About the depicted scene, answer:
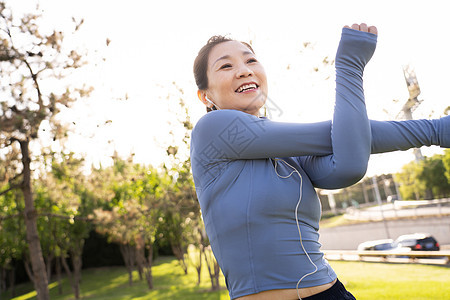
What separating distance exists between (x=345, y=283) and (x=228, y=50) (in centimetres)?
1348

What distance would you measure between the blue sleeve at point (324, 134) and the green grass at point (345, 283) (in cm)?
1007

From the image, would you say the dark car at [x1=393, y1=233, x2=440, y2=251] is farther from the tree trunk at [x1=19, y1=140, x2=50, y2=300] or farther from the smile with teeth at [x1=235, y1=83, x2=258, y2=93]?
the smile with teeth at [x1=235, y1=83, x2=258, y2=93]

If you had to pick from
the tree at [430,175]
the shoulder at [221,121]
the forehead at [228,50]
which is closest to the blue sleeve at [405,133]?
the shoulder at [221,121]

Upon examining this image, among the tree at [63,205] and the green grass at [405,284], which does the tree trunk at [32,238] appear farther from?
the green grass at [405,284]

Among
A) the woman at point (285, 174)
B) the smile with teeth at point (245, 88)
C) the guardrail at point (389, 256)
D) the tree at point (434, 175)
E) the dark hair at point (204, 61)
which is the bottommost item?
the guardrail at point (389, 256)

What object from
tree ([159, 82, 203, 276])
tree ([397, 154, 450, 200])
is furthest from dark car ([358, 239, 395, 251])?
tree ([397, 154, 450, 200])

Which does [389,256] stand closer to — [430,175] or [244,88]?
[244,88]

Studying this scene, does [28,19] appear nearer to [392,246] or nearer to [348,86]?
[348,86]

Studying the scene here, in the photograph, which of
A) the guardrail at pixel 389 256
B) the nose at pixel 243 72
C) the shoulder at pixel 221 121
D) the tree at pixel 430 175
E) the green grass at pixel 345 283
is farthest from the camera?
the tree at pixel 430 175

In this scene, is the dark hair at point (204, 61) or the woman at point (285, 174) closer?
the woman at point (285, 174)

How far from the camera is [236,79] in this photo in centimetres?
133

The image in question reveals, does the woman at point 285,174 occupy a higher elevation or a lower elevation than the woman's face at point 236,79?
lower

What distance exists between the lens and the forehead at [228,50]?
1376 millimetres

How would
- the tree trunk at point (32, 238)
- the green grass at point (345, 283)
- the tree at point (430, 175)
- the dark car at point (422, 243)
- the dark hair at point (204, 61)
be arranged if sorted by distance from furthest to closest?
the tree at point (430, 175)
the dark car at point (422, 243)
the tree trunk at point (32, 238)
the green grass at point (345, 283)
the dark hair at point (204, 61)
